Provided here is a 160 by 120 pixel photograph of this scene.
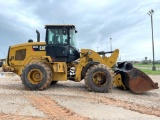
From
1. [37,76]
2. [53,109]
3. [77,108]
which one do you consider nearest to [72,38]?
[37,76]

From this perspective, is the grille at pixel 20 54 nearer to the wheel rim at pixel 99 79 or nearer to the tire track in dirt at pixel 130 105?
the wheel rim at pixel 99 79

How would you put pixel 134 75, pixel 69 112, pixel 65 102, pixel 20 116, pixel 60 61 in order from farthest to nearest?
pixel 60 61, pixel 134 75, pixel 65 102, pixel 69 112, pixel 20 116

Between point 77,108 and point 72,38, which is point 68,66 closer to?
point 72,38

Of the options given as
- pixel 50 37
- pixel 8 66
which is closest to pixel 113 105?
pixel 50 37

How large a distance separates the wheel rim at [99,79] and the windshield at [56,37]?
202cm

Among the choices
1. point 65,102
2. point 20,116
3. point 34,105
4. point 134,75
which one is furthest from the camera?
point 134,75

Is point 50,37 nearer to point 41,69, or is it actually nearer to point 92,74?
point 41,69

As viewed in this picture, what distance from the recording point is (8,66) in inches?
499

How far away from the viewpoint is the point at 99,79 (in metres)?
11.2

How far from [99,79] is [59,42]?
2457 millimetres

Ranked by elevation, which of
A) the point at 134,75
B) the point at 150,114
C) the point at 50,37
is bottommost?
the point at 150,114

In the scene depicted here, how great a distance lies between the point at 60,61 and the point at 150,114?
18.3 ft

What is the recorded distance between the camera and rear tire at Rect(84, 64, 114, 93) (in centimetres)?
1096

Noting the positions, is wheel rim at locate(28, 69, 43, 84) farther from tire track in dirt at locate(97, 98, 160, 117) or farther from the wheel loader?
tire track in dirt at locate(97, 98, 160, 117)
